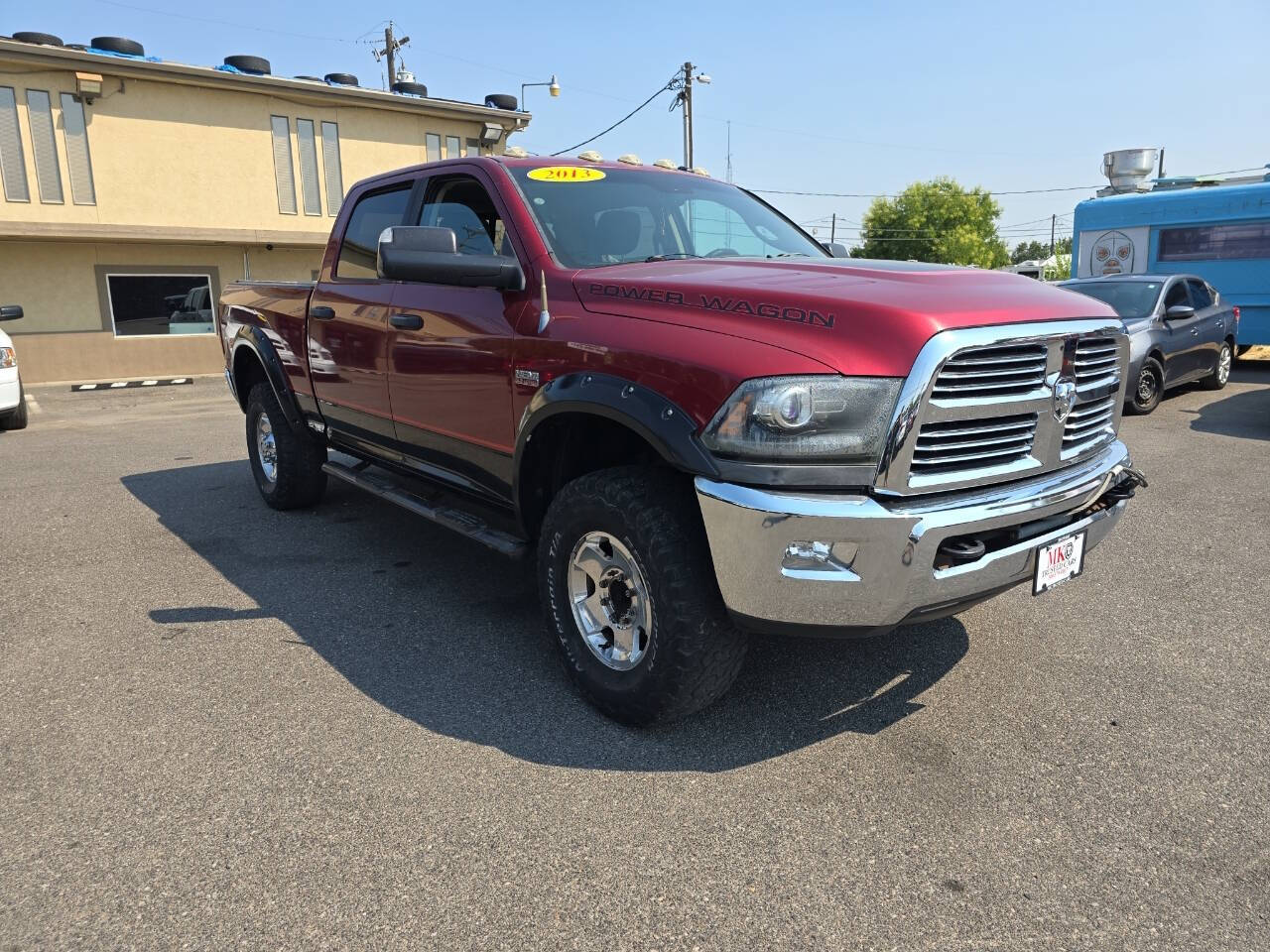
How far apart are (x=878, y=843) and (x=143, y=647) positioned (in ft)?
10.2

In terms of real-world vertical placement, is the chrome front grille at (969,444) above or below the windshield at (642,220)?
below

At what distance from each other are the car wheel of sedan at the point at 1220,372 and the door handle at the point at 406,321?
11.1 m

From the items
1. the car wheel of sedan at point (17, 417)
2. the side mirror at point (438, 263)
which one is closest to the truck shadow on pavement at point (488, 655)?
the side mirror at point (438, 263)

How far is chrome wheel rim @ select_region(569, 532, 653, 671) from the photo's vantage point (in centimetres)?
299

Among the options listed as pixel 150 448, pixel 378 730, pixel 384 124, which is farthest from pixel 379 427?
pixel 384 124

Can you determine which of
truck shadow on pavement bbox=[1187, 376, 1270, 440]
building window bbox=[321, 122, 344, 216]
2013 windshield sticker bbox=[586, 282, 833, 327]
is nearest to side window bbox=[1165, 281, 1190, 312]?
truck shadow on pavement bbox=[1187, 376, 1270, 440]

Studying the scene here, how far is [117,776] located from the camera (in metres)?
2.84

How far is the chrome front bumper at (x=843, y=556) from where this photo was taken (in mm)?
2480

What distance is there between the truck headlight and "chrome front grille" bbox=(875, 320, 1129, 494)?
0.06 m

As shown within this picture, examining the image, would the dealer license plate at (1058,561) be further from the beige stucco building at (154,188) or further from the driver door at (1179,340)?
the beige stucco building at (154,188)

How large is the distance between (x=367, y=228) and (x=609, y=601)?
9.36ft

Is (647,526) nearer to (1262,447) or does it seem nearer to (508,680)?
(508,680)

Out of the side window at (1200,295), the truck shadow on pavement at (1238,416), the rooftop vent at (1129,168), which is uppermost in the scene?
the rooftop vent at (1129,168)

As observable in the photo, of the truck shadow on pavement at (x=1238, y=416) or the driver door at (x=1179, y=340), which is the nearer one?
the truck shadow on pavement at (x=1238, y=416)
